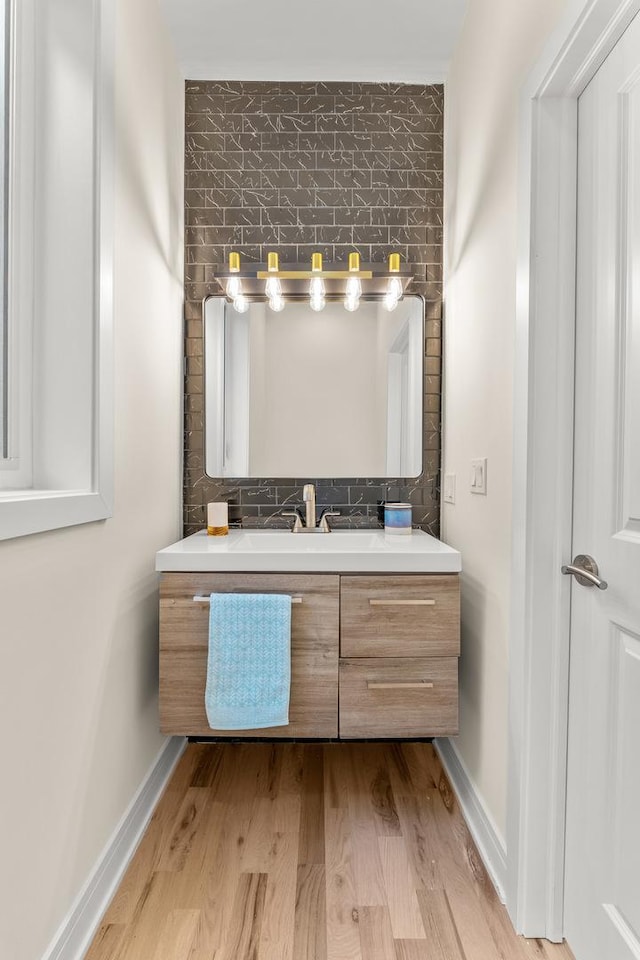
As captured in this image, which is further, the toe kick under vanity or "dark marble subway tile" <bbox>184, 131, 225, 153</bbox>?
"dark marble subway tile" <bbox>184, 131, 225, 153</bbox>

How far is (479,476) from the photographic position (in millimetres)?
1700

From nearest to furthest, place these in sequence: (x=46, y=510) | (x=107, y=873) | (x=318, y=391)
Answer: (x=46, y=510)
(x=107, y=873)
(x=318, y=391)

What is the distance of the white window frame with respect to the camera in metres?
1.25

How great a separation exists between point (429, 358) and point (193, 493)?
110 centimetres

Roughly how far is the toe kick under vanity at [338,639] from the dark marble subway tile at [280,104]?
1.77m

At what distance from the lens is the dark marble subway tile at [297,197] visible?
7.38 ft

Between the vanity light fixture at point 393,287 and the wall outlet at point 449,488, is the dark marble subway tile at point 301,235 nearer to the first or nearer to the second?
the vanity light fixture at point 393,287

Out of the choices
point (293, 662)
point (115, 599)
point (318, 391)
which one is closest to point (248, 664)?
point (293, 662)

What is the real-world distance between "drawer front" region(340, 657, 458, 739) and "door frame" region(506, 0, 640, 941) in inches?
14.2

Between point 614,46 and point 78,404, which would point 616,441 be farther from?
point 78,404

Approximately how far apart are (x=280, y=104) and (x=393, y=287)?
865 mm

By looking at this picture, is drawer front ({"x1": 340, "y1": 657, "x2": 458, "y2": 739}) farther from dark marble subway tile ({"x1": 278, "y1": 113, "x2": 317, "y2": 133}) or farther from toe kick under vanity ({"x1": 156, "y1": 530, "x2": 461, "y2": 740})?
dark marble subway tile ({"x1": 278, "y1": 113, "x2": 317, "y2": 133})

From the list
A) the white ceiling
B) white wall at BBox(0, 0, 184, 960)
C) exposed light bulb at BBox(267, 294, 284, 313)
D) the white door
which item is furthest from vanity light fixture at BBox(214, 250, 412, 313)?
the white door

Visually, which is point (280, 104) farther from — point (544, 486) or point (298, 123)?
point (544, 486)
